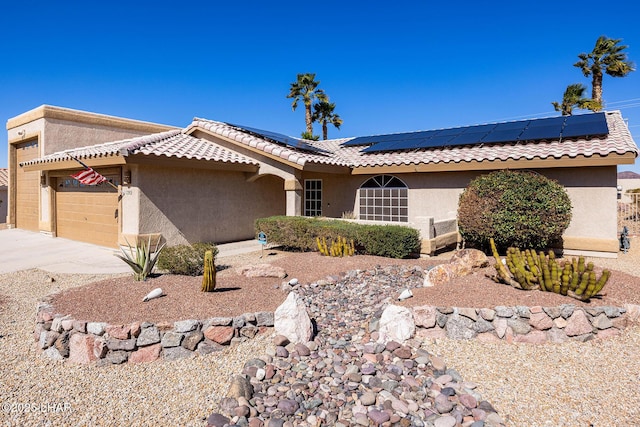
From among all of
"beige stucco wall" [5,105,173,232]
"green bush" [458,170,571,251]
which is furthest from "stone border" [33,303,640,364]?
"beige stucco wall" [5,105,173,232]

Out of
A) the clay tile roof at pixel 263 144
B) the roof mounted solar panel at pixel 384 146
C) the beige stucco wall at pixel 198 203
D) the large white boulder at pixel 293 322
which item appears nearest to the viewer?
A: the large white boulder at pixel 293 322

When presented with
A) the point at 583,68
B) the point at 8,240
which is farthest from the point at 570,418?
the point at 583,68

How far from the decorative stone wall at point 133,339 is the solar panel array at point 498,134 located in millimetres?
12415

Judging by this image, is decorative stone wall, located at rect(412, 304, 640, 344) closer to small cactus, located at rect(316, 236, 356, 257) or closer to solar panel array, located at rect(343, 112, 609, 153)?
small cactus, located at rect(316, 236, 356, 257)

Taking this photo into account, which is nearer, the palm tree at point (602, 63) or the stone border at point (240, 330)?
the stone border at point (240, 330)

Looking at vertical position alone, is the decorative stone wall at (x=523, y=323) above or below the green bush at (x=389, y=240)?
below

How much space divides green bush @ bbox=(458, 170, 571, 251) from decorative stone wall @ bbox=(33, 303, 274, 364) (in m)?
8.50

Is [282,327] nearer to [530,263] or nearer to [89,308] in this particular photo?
[89,308]

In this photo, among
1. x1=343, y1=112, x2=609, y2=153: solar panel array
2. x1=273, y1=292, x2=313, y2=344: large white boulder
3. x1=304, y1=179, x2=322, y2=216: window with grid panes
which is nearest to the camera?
x1=273, y1=292, x2=313, y2=344: large white boulder

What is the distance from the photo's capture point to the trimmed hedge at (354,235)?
10281 millimetres

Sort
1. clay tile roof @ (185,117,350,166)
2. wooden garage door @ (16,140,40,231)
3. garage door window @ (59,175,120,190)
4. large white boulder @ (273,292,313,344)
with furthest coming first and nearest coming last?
wooden garage door @ (16,140,40,231) → clay tile roof @ (185,117,350,166) → garage door window @ (59,175,120,190) → large white boulder @ (273,292,313,344)

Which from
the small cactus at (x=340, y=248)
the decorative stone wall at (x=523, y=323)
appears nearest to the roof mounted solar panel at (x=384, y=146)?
the small cactus at (x=340, y=248)

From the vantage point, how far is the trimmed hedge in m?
10.3

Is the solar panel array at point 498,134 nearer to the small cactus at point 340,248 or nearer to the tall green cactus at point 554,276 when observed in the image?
the small cactus at point 340,248
